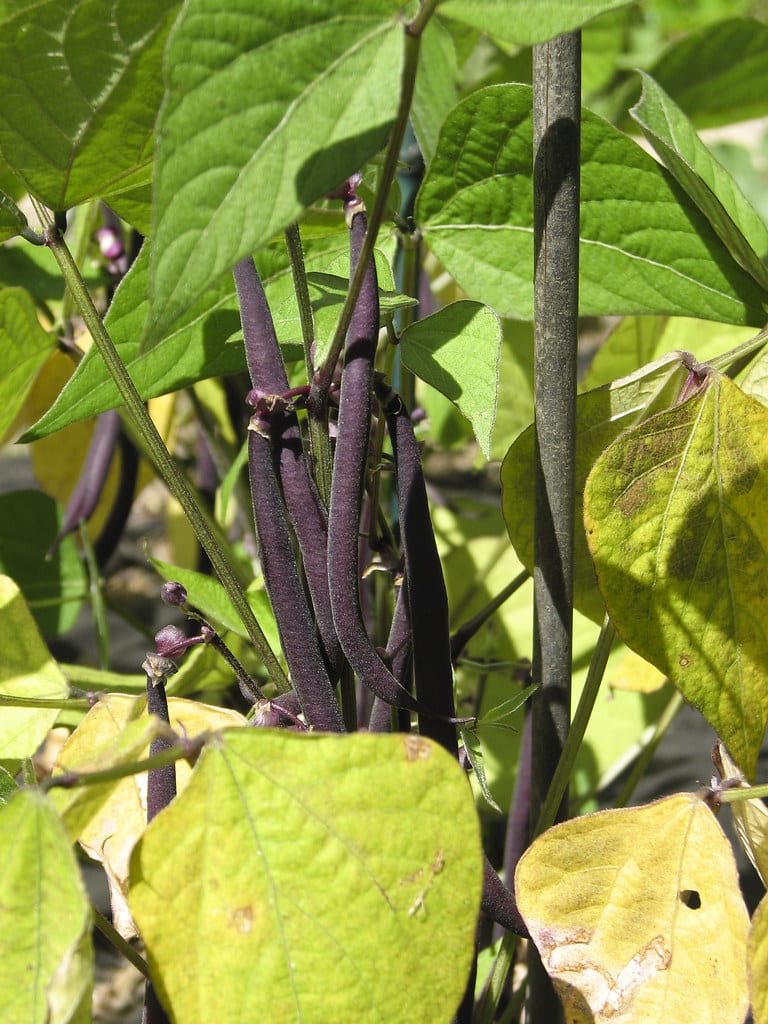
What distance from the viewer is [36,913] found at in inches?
12.2

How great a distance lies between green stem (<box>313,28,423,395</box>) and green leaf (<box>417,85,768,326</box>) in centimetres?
16

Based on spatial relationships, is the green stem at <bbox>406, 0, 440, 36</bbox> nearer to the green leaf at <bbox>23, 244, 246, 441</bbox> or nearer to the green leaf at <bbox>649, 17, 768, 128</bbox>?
the green leaf at <bbox>23, 244, 246, 441</bbox>

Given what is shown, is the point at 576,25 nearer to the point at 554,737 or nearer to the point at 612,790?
the point at 554,737

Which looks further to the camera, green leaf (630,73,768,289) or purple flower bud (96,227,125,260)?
purple flower bud (96,227,125,260)

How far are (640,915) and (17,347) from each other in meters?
0.47

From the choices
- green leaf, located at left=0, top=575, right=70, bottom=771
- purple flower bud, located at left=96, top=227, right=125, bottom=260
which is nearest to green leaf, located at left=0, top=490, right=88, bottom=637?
purple flower bud, located at left=96, top=227, right=125, bottom=260

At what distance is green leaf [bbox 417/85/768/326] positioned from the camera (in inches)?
18.5

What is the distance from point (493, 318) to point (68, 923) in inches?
10.6

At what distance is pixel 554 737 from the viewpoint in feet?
1.64

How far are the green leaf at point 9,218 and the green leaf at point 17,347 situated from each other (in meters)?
Result: 0.15

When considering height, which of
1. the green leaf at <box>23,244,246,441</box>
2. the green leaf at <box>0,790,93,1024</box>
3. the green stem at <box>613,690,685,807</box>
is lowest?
the green stem at <box>613,690,685,807</box>

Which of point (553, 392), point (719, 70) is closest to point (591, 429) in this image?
point (553, 392)

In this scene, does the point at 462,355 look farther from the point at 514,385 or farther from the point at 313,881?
the point at 514,385

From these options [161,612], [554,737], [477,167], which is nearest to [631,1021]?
[554,737]
